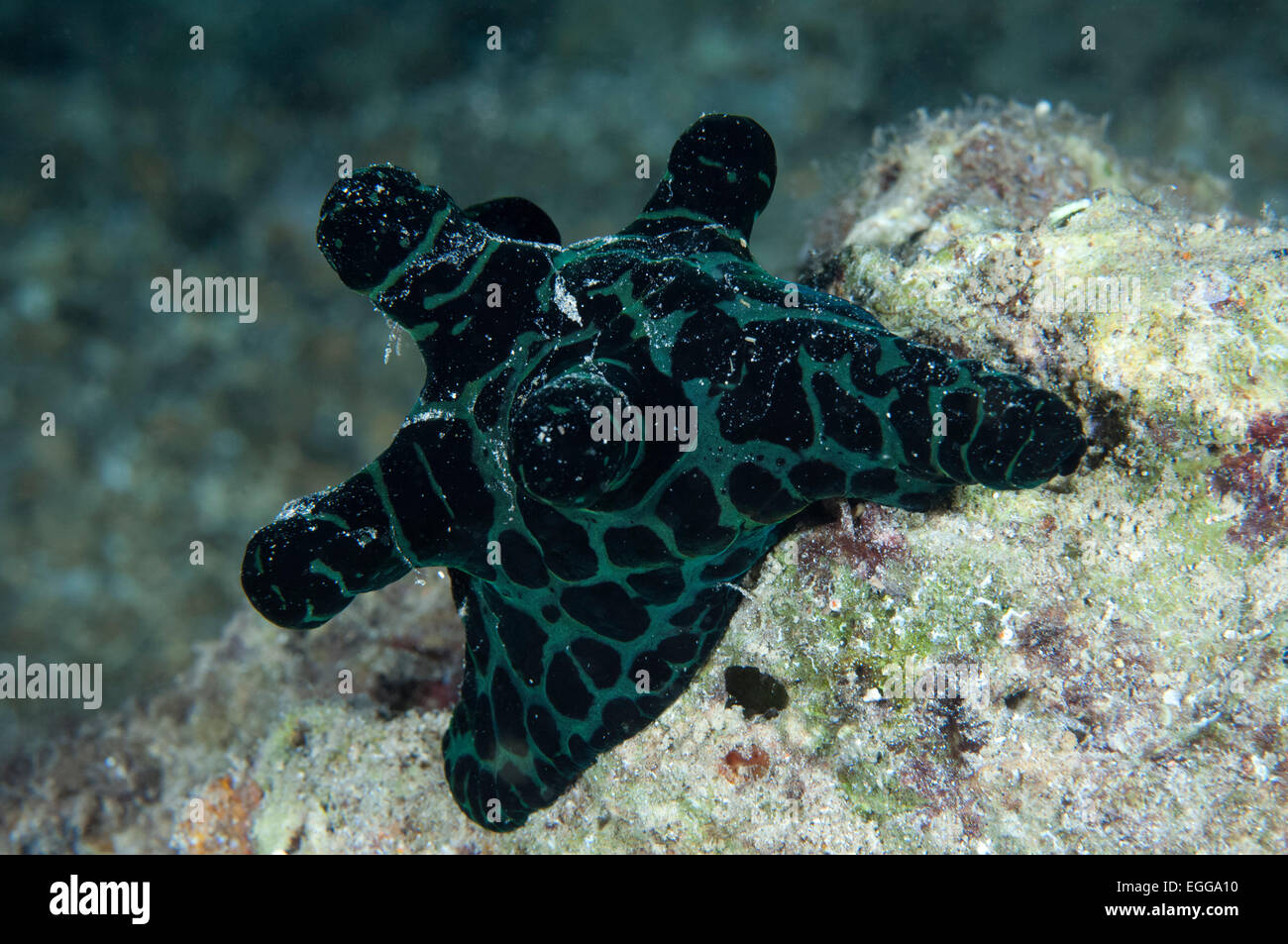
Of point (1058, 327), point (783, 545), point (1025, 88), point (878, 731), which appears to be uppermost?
point (1025, 88)

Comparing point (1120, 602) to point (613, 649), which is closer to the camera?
point (1120, 602)

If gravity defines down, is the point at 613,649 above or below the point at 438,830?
above

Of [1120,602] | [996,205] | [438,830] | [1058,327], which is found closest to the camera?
[1120,602]
